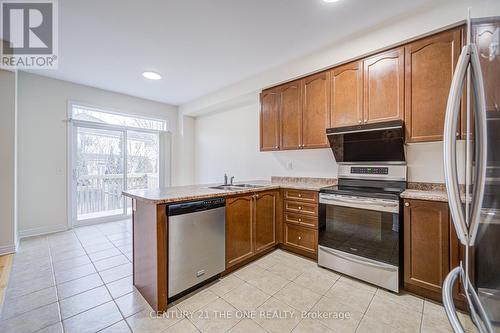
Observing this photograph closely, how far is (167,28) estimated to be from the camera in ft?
7.30

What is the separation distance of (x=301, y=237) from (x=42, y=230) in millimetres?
4110

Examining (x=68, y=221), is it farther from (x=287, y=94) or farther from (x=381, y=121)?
(x=381, y=121)

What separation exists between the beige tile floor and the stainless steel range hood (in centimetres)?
136

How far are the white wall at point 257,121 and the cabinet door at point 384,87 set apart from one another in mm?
135

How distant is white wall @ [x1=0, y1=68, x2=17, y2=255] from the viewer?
2711 millimetres

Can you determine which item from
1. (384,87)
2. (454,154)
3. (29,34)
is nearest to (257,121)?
(384,87)

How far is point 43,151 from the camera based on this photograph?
348 cm

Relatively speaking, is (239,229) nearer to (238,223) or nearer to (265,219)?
(238,223)

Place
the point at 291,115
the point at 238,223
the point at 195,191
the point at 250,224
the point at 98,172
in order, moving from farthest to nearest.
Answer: the point at 98,172
the point at 291,115
the point at 250,224
the point at 238,223
the point at 195,191

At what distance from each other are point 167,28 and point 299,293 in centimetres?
294

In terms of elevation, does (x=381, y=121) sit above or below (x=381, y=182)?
above

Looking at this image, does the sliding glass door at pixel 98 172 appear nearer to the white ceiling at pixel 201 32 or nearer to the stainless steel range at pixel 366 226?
the white ceiling at pixel 201 32

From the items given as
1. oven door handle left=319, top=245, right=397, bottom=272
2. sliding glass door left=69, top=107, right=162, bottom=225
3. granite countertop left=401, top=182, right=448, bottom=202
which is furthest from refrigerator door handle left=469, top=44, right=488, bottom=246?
sliding glass door left=69, top=107, right=162, bottom=225

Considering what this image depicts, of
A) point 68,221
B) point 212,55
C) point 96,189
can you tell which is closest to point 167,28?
point 212,55
